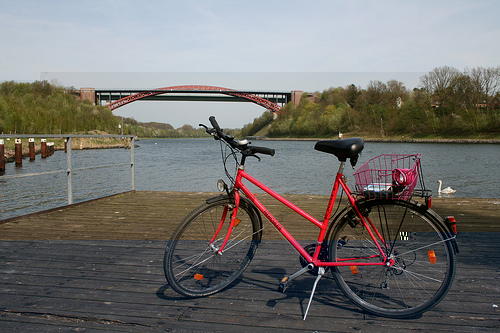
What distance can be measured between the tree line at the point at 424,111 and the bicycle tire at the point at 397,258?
61.0 m

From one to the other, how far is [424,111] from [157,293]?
2548 inches

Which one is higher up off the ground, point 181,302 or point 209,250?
point 209,250

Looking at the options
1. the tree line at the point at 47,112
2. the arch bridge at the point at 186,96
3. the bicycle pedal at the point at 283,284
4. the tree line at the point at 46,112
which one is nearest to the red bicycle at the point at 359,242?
the bicycle pedal at the point at 283,284

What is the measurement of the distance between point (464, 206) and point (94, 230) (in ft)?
14.4

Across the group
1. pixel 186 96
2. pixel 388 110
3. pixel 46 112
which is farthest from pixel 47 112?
pixel 388 110

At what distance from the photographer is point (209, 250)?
218 centimetres

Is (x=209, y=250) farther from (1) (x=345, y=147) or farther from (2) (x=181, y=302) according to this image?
(1) (x=345, y=147)

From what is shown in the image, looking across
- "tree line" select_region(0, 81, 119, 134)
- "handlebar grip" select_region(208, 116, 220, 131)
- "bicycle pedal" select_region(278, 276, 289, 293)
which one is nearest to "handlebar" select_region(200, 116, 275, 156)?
"handlebar grip" select_region(208, 116, 220, 131)

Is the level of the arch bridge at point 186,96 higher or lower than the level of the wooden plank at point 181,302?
higher

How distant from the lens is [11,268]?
2527 millimetres

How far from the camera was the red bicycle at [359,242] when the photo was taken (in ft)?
6.01

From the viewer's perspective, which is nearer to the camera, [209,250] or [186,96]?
[209,250]

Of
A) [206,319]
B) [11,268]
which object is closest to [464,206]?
[206,319]

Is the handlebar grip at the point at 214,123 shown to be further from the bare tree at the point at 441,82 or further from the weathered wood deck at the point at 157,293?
the bare tree at the point at 441,82
